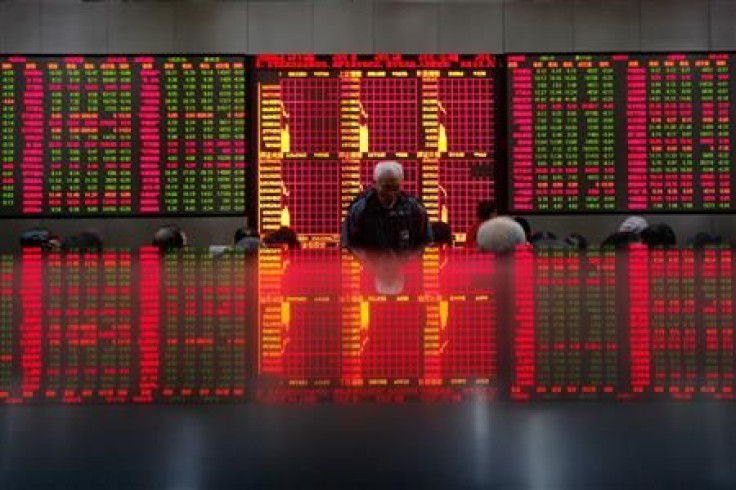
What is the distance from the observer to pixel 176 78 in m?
8.98

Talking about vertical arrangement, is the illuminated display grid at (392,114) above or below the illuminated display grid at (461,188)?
above

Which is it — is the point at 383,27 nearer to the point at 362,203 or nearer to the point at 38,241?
the point at 38,241

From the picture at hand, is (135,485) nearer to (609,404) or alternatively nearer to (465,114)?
(609,404)

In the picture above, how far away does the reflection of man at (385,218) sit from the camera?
192 inches

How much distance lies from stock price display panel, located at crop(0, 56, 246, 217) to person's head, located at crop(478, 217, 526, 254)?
446cm

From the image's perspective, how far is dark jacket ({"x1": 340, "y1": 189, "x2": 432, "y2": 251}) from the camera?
16.1 feet

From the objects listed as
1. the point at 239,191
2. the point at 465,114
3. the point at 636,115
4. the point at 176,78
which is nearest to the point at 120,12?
the point at 176,78

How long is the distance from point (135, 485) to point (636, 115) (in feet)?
29.7

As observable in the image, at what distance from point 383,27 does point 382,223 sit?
4.60 m

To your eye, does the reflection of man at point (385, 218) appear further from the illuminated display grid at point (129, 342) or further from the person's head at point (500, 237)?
the illuminated display grid at point (129, 342)

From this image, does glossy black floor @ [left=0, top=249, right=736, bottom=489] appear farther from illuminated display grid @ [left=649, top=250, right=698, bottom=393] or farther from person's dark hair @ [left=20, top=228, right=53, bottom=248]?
person's dark hair @ [left=20, top=228, right=53, bottom=248]

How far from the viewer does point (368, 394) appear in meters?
0.77

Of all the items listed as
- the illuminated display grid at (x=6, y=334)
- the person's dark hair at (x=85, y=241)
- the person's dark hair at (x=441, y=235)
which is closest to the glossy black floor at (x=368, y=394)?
the illuminated display grid at (x=6, y=334)

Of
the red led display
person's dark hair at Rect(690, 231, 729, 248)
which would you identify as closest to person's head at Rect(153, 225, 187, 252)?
the red led display
